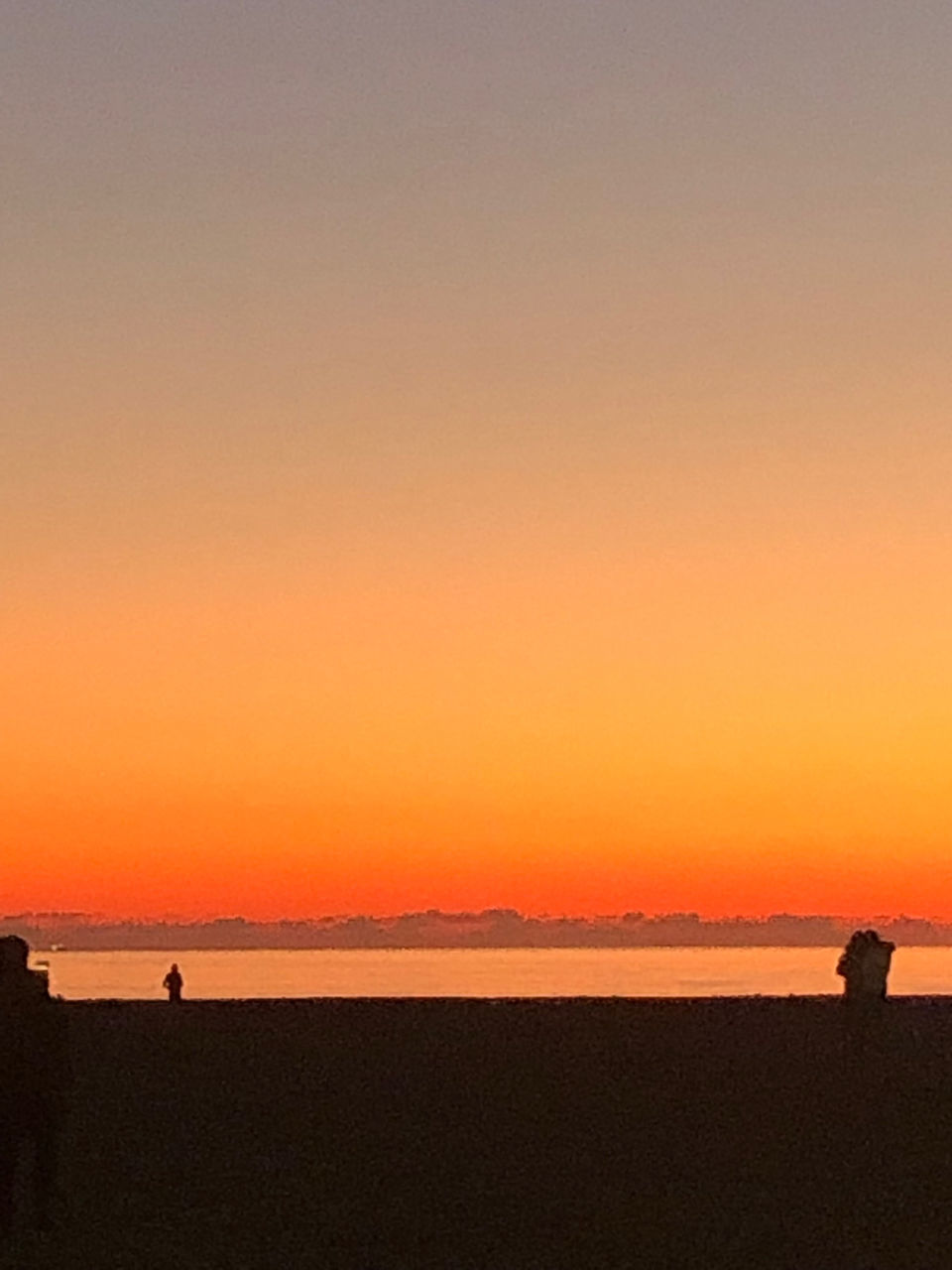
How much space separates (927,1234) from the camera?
16.1 meters

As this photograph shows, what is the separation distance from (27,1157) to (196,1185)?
98.4 inches

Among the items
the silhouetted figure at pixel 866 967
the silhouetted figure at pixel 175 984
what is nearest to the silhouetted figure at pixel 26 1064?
the silhouetted figure at pixel 866 967

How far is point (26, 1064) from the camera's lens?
16.0m

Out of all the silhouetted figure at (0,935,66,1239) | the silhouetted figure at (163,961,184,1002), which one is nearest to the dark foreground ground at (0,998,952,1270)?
the silhouetted figure at (0,935,66,1239)

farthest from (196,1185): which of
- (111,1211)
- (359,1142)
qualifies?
(359,1142)

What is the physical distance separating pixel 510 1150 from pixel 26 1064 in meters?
6.76

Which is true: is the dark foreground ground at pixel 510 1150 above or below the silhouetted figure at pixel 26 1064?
below

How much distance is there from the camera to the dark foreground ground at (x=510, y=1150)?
15828mm

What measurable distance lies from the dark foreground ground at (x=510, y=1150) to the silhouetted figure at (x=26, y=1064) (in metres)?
0.59

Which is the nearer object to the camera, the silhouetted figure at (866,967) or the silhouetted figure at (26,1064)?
the silhouetted figure at (26,1064)

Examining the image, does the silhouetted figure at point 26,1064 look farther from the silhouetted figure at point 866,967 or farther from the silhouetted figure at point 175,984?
the silhouetted figure at point 175,984

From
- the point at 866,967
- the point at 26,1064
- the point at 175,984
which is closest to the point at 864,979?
the point at 866,967

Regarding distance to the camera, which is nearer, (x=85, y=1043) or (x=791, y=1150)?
(x=791, y=1150)

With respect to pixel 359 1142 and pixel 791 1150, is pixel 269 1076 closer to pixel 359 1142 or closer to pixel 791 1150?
pixel 359 1142
